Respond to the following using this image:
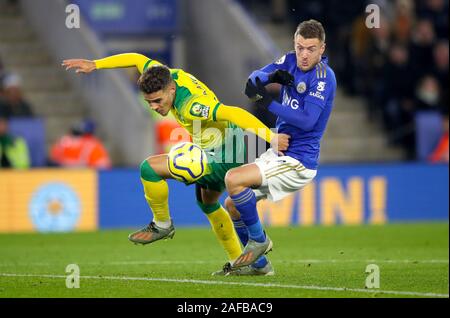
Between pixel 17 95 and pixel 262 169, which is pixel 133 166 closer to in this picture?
pixel 17 95

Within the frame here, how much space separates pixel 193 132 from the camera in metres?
9.79

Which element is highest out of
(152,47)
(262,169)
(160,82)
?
(152,47)

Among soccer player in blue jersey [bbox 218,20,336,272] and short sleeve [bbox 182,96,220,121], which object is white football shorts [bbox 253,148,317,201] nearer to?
soccer player in blue jersey [bbox 218,20,336,272]

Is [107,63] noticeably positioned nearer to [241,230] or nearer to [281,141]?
[281,141]

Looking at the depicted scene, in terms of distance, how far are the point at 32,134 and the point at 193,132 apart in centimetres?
838

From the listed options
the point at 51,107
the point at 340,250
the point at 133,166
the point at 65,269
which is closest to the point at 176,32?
the point at 51,107

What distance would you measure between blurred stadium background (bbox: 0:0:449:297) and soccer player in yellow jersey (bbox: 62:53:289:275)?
6.99 m

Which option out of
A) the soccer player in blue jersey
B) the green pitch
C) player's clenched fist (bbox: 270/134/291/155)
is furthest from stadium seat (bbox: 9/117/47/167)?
player's clenched fist (bbox: 270/134/291/155)

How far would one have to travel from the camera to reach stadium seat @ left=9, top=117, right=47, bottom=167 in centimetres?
1756

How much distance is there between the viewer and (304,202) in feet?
57.9

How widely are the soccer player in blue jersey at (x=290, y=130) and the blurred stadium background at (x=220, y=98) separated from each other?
299 inches

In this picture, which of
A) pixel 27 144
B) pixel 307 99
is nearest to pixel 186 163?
pixel 307 99

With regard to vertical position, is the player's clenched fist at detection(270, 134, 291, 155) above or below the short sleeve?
below

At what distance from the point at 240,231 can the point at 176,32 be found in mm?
11125
